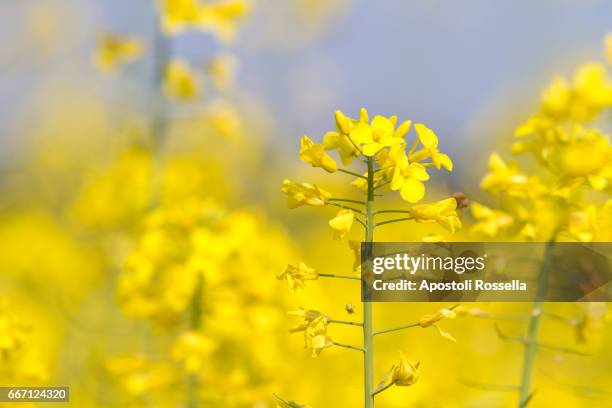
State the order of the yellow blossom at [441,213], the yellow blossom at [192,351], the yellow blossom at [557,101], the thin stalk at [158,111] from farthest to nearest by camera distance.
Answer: the thin stalk at [158,111], the yellow blossom at [192,351], the yellow blossom at [557,101], the yellow blossom at [441,213]

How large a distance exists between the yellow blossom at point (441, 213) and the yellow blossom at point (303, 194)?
0.59 ft

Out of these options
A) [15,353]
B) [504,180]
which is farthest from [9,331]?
[504,180]

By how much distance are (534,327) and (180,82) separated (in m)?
2.46

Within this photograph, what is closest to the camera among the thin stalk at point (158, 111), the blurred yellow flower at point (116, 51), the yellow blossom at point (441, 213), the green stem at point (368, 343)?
the green stem at point (368, 343)

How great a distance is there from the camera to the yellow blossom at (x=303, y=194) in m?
1.67

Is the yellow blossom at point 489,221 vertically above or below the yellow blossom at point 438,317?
above

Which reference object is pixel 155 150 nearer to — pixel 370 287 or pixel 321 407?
pixel 321 407

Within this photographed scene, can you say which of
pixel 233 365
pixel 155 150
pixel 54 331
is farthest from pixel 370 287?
pixel 54 331

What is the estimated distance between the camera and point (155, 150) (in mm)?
3803

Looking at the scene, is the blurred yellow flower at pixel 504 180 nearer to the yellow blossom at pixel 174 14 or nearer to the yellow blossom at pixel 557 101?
the yellow blossom at pixel 557 101

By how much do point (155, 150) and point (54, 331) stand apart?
183 cm

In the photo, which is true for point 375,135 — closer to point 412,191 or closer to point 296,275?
point 412,191

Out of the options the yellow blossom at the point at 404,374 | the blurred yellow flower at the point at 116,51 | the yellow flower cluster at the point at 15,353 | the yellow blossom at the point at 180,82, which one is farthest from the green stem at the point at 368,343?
the blurred yellow flower at the point at 116,51

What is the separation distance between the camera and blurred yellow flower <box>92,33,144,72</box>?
165 inches
